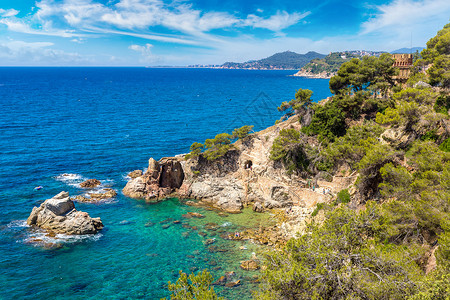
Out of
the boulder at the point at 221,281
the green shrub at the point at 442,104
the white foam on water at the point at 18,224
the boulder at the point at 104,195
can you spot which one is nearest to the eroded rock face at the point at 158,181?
the boulder at the point at 104,195

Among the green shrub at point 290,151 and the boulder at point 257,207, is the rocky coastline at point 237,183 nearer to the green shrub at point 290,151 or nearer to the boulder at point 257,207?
the boulder at point 257,207

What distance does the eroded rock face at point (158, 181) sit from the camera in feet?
147

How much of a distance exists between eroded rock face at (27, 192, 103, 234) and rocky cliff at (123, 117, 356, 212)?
9.87 m

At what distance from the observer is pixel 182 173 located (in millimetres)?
46562

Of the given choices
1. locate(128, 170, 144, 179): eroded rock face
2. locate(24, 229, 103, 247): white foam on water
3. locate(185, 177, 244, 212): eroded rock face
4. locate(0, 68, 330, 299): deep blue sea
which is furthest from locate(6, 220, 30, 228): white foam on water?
locate(185, 177, 244, 212): eroded rock face

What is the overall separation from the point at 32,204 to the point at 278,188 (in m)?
33.9

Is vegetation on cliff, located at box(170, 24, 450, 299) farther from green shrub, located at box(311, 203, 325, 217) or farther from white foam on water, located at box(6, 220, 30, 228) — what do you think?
white foam on water, located at box(6, 220, 30, 228)

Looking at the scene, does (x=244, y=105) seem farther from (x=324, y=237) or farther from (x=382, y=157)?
(x=324, y=237)

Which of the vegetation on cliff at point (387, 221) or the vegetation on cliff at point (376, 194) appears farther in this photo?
the vegetation on cliff at point (376, 194)

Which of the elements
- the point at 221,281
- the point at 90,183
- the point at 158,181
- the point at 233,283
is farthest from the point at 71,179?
the point at 233,283

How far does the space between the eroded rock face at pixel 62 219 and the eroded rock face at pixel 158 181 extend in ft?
30.8

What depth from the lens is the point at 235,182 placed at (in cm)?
4397

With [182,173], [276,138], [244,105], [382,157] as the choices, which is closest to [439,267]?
[382,157]

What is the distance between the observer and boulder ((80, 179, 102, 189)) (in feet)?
151
